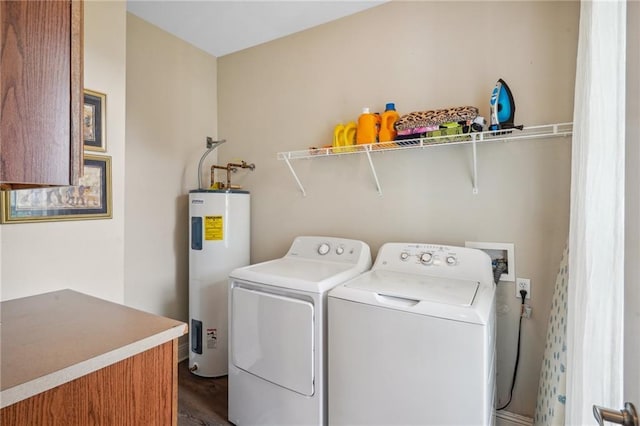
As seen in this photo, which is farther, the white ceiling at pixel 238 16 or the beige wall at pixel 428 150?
the white ceiling at pixel 238 16

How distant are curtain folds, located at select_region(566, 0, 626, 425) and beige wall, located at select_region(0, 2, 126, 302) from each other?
1.96 meters

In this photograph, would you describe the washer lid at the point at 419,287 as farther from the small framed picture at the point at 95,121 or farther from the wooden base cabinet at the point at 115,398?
the small framed picture at the point at 95,121

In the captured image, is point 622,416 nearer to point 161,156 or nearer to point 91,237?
point 91,237

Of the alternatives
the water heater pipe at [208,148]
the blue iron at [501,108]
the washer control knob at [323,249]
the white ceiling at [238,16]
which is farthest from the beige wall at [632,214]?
the water heater pipe at [208,148]

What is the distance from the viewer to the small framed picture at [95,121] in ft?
5.00

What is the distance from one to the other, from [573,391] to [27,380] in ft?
4.86

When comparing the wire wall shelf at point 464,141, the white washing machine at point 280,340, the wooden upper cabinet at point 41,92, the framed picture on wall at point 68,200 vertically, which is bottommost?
the white washing machine at point 280,340

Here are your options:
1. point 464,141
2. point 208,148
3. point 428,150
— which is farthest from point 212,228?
point 464,141

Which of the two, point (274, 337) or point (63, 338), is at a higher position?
point (63, 338)

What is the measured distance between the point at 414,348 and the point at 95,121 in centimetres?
181

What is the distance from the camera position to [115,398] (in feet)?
→ 2.81

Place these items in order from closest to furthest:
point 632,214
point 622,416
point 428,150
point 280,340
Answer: point 622,416
point 632,214
point 280,340
point 428,150

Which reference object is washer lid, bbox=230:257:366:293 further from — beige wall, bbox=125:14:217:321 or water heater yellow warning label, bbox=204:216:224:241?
beige wall, bbox=125:14:217:321

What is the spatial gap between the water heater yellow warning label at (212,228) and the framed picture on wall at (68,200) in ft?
2.42
